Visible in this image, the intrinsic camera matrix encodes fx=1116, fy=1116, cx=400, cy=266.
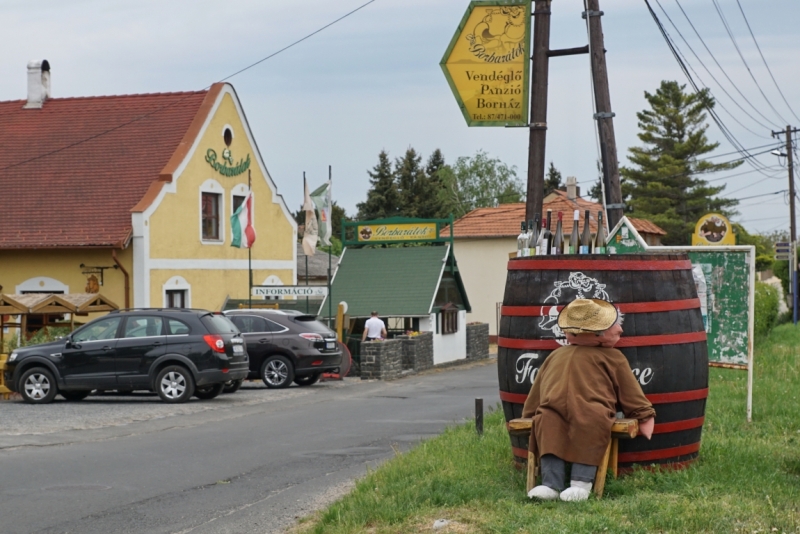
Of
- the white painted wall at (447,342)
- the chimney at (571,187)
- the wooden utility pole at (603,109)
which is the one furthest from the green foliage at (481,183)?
the wooden utility pole at (603,109)

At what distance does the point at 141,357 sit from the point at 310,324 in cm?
556

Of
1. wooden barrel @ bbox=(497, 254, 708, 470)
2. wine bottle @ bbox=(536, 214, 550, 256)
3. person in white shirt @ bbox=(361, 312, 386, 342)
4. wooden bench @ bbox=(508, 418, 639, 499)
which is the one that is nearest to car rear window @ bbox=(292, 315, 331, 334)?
person in white shirt @ bbox=(361, 312, 386, 342)

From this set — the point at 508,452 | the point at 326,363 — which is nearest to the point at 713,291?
the point at 508,452

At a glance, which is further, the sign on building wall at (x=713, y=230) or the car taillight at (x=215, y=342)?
the car taillight at (x=215, y=342)

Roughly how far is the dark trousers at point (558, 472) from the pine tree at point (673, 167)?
6890 cm

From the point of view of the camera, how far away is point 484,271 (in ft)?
163

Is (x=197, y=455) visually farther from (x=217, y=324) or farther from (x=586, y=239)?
(x=217, y=324)

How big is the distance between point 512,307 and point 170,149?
25.1 m

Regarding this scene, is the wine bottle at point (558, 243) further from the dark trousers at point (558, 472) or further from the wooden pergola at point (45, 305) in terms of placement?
the wooden pergola at point (45, 305)

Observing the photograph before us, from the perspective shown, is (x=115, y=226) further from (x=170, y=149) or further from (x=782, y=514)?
(x=782, y=514)

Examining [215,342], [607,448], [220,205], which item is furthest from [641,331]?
[220,205]

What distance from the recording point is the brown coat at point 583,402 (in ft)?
22.5

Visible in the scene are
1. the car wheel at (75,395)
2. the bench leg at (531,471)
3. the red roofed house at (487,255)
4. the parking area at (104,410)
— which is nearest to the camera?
the bench leg at (531,471)

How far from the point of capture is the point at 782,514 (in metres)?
6.21
